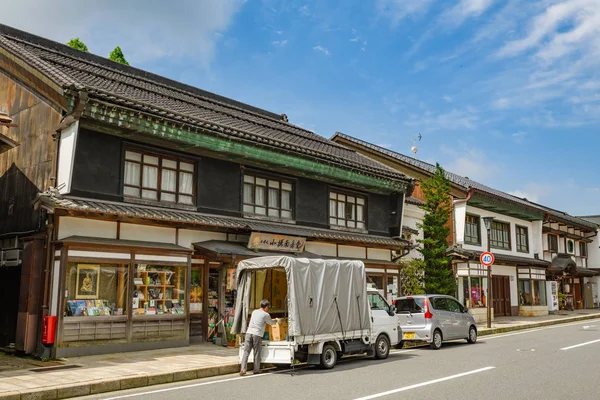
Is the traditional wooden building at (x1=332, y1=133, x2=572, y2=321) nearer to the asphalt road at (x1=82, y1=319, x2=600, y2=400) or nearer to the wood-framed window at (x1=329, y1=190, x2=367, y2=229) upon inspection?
the wood-framed window at (x1=329, y1=190, x2=367, y2=229)

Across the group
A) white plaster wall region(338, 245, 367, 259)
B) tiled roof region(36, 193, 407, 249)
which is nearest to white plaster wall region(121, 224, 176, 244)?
tiled roof region(36, 193, 407, 249)

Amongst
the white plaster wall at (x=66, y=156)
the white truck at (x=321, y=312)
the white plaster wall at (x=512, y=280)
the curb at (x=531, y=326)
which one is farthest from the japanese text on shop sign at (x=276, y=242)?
the white plaster wall at (x=512, y=280)

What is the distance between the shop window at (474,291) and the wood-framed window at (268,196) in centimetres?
1420

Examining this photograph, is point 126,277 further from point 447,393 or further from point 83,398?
point 447,393

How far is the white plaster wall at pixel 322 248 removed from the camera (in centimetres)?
2086

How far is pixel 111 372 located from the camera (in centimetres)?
1145

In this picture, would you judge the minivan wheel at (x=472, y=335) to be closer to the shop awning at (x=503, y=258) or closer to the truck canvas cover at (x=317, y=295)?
the truck canvas cover at (x=317, y=295)

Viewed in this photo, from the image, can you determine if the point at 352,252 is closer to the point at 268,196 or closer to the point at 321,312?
the point at 268,196

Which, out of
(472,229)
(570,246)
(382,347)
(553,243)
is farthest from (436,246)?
(570,246)

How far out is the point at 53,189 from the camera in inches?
553

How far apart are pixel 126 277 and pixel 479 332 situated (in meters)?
14.9

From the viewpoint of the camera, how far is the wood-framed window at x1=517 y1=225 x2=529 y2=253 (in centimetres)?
3741

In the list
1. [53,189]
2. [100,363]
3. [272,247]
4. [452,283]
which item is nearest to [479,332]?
[452,283]

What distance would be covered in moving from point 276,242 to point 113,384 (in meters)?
8.86
